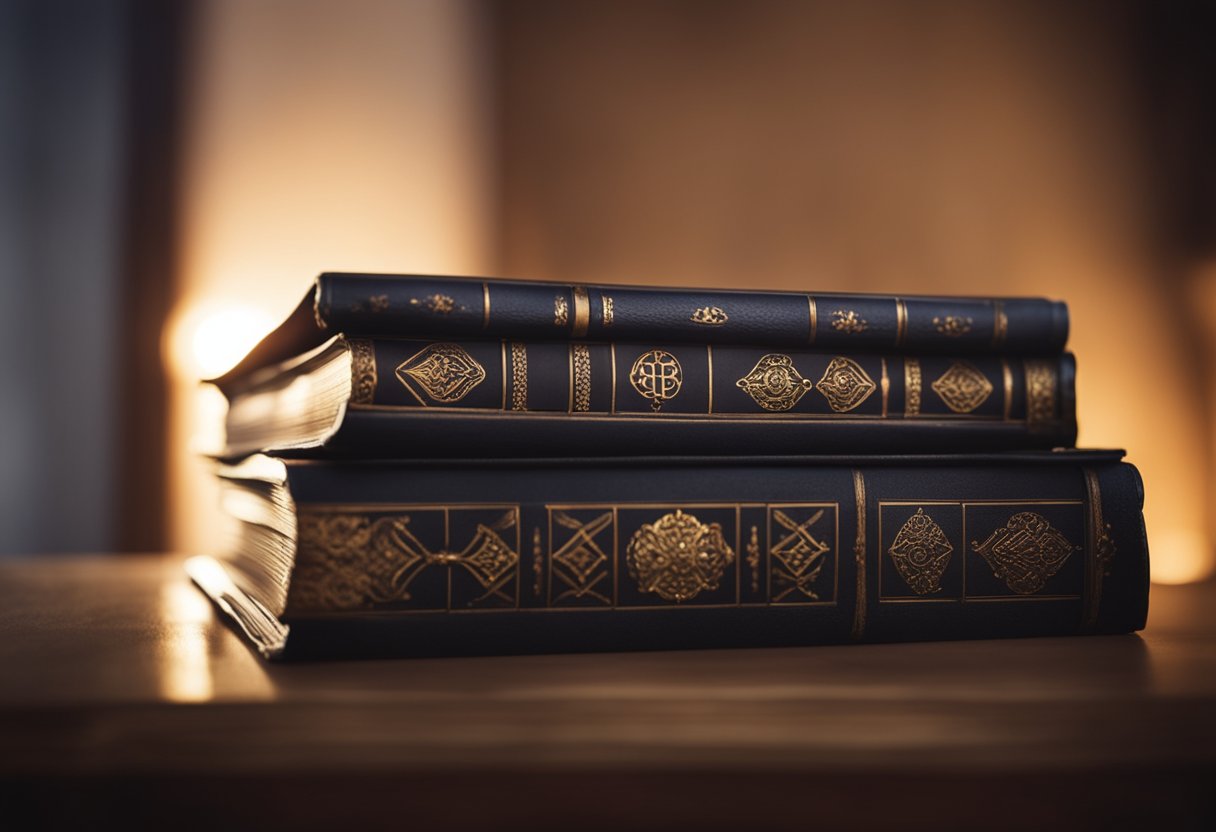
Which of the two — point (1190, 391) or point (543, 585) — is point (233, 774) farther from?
point (1190, 391)

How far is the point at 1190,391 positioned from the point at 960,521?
149 centimetres

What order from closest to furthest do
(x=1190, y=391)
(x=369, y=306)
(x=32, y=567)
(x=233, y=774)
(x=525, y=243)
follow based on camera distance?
(x=233, y=774), (x=369, y=306), (x=32, y=567), (x=1190, y=391), (x=525, y=243)

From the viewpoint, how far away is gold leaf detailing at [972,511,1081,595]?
2.09 ft

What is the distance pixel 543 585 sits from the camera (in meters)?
0.57

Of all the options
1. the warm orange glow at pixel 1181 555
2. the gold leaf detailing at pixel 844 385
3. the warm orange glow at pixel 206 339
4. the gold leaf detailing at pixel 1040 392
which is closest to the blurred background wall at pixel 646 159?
the warm orange glow at pixel 206 339

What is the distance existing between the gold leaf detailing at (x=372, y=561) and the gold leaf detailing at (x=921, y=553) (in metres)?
0.24

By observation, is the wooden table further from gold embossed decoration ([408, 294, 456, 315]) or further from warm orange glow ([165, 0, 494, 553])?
warm orange glow ([165, 0, 494, 553])

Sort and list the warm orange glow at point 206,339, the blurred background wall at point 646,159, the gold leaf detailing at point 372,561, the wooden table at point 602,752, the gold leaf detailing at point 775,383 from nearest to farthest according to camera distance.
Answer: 1. the wooden table at point 602,752
2. the gold leaf detailing at point 372,561
3. the gold leaf detailing at point 775,383
4. the blurred background wall at point 646,159
5. the warm orange glow at point 206,339

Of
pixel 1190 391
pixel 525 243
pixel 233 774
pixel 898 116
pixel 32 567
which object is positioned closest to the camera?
pixel 233 774

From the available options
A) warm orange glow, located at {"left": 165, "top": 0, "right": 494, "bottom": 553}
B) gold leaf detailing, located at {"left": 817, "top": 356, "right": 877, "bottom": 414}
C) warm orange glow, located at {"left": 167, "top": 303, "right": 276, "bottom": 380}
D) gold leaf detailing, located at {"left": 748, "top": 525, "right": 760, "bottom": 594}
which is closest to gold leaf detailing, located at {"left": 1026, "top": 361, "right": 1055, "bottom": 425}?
gold leaf detailing, located at {"left": 817, "top": 356, "right": 877, "bottom": 414}

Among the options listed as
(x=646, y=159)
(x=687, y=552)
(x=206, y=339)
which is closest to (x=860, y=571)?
(x=687, y=552)

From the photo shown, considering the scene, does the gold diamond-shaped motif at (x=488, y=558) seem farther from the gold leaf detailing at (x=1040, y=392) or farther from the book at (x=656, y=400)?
the gold leaf detailing at (x=1040, y=392)

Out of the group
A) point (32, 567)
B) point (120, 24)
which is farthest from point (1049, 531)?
point (120, 24)

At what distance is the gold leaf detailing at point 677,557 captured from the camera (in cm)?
59
